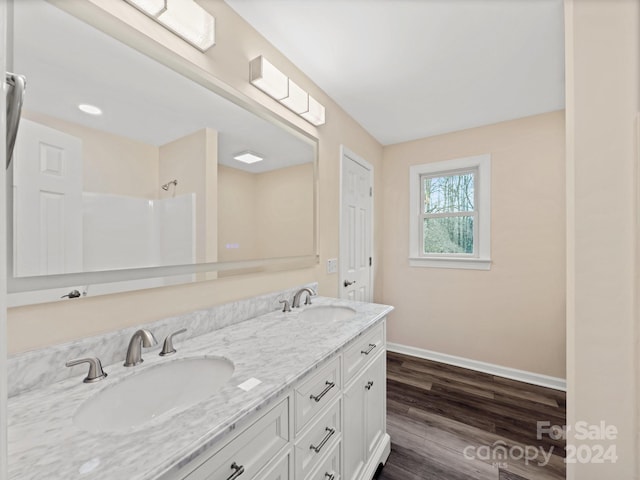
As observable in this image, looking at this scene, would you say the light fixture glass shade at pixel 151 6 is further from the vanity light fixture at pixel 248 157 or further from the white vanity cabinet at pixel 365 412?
the white vanity cabinet at pixel 365 412

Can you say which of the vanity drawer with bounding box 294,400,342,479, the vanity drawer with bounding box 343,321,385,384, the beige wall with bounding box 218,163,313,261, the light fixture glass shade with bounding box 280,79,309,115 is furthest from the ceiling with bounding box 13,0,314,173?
the vanity drawer with bounding box 294,400,342,479

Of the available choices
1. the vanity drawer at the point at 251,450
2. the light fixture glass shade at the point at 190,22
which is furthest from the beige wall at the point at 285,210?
the vanity drawer at the point at 251,450

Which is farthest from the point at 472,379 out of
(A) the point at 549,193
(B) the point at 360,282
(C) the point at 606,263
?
(C) the point at 606,263

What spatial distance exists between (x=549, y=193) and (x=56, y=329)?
128 inches

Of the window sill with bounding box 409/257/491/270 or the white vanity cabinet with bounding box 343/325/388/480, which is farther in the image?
the window sill with bounding box 409/257/491/270

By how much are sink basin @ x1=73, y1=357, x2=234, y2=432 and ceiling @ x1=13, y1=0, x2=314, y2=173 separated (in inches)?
32.0

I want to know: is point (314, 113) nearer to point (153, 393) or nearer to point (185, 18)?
point (185, 18)

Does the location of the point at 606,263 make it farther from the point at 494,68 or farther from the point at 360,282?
the point at 360,282

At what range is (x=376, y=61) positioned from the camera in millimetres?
1677

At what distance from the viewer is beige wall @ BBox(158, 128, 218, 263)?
102 cm

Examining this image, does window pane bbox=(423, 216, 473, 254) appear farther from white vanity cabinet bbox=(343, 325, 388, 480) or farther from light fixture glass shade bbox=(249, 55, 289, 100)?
light fixture glass shade bbox=(249, 55, 289, 100)

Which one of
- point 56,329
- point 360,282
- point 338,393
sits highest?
point 56,329

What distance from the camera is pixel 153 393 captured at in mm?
822

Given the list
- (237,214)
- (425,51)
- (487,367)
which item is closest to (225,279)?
(237,214)
